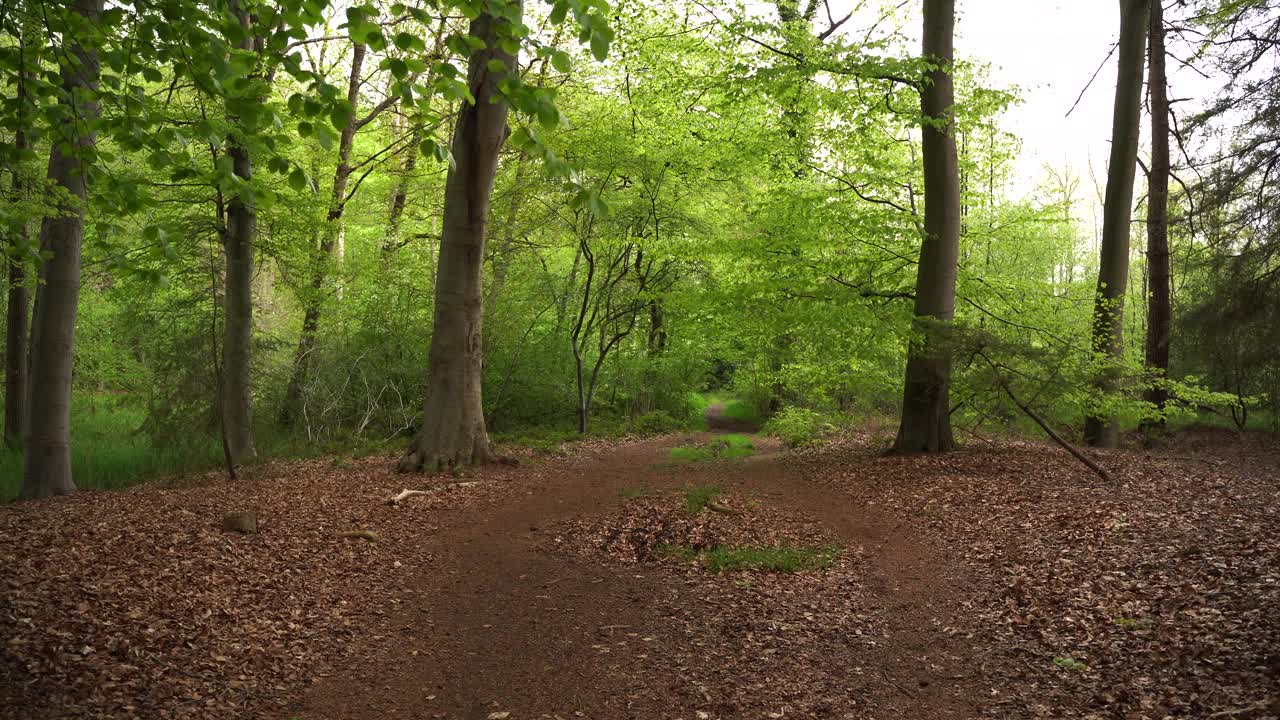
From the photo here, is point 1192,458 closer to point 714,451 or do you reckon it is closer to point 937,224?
point 937,224

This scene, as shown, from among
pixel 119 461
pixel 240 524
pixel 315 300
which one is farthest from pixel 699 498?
pixel 315 300

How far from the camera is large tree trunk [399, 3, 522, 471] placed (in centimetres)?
1088

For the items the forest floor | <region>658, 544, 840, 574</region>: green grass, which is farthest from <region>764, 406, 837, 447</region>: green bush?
<region>658, 544, 840, 574</region>: green grass

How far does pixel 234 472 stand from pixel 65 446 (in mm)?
1902

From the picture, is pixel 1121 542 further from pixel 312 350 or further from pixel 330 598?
pixel 312 350

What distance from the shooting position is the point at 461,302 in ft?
36.7

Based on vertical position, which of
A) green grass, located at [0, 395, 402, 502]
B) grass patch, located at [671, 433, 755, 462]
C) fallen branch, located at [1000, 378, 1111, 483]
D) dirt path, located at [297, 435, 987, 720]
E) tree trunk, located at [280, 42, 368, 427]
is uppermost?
tree trunk, located at [280, 42, 368, 427]

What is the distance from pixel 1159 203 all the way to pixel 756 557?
12.5 meters

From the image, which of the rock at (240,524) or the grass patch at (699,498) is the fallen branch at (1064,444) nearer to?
the grass patch at (699,498)

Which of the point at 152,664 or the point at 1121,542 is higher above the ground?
the point at 1121,542

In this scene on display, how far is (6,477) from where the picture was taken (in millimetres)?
10484

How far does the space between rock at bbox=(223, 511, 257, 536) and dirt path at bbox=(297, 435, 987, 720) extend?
5.08 feet

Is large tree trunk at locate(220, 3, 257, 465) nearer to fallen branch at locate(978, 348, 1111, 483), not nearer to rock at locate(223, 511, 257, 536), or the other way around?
rock at locate(223, 511, 257, 536)

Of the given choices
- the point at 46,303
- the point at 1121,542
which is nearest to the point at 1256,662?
the point at 1121,542
